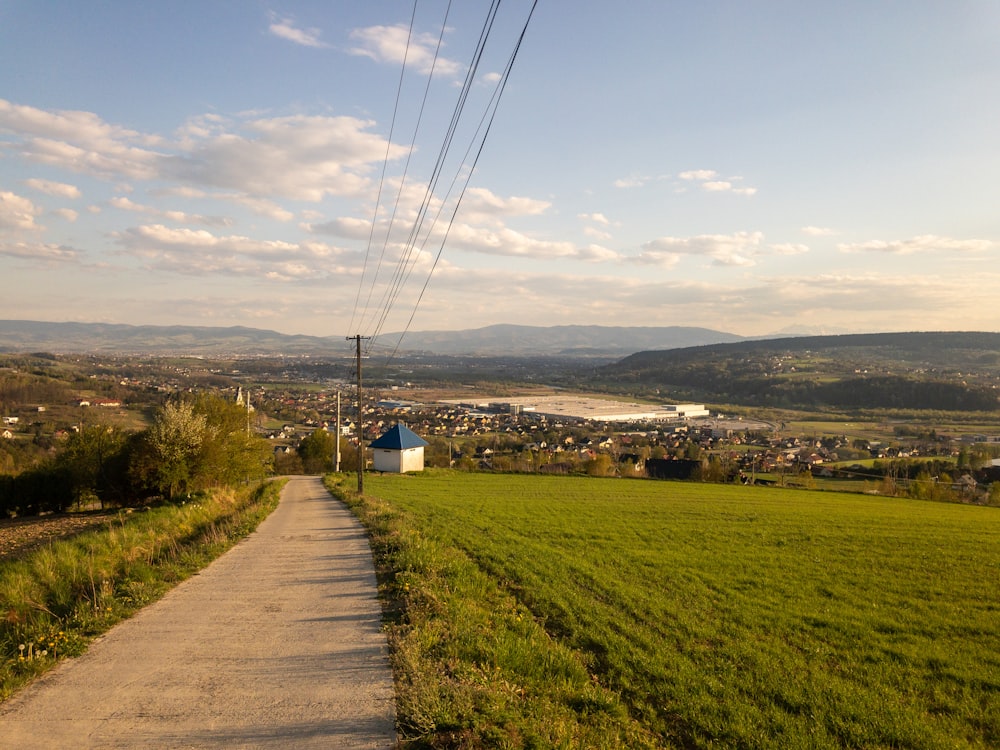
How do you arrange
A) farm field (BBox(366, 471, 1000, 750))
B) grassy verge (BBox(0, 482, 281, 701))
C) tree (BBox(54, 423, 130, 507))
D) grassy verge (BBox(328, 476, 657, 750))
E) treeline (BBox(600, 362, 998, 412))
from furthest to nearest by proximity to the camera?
1. treeline (BBox(600, 362, 998, 412))
2. tree (BBox(54, 423, 130, 507))
3. grassy verge (BBox(0, 482, 281, 701))
4. farm field (BBox(366, 471, 1000, 750))
5. grassy verge (BBox(328, 476, 657, 750))

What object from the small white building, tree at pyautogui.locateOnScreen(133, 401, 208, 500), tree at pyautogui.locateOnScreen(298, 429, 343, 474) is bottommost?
tree at pyautogui.locateOnScreen(298, 429, 343, 474)

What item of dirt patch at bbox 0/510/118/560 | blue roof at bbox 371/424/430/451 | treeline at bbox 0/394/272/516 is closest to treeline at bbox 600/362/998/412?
blue roof at bbox 371/424/430/451

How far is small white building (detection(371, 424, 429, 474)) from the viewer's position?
42.8m

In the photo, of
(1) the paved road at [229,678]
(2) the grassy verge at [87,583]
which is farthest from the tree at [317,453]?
(1) the paved road at [229,678]

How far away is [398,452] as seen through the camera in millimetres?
42750

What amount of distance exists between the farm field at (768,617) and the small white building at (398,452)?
2191cm

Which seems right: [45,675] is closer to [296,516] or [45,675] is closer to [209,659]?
[209,659]

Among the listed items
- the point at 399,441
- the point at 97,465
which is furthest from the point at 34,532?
the point at 399,441

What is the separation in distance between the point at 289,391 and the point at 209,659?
12592cm

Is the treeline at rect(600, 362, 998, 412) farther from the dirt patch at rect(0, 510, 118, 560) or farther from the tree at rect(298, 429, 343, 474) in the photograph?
the dirt patch at rect(0, 510, 118, 560)

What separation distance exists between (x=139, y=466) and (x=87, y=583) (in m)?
20.6

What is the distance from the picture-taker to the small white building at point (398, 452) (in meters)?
42.8

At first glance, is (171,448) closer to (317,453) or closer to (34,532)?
(34,532)

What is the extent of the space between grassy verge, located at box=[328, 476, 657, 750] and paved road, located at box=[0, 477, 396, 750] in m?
0.33
